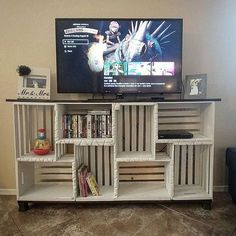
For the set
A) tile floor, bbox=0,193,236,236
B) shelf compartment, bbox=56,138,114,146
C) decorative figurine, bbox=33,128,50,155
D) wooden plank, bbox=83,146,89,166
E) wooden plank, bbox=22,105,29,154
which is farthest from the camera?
wooden plank, bbox=83,146,89,166

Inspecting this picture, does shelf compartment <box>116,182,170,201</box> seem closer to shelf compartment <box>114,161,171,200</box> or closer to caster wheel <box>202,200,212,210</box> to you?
shelf compartment <box>114,161,171,200</box>

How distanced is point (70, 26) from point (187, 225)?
1.93 m

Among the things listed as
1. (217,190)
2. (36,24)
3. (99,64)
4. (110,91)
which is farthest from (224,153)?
(36,24)

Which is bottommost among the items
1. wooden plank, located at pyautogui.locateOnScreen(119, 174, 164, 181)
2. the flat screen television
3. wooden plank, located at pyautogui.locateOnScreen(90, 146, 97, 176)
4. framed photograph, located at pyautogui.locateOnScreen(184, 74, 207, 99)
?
wooden plank, located at pyautogui.locateOnScreen(119, 174, 164, 181)

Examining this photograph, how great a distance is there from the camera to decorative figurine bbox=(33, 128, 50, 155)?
6.89ft

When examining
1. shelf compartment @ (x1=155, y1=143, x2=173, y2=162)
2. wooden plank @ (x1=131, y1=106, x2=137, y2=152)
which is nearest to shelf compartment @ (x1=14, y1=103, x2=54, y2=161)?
wooden plank @ (x1=131, y1=106, x2=137, y2=152)

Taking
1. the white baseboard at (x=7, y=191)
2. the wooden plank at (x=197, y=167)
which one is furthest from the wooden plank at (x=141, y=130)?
the white baseboard at (x=7, y=191)

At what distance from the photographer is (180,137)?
2031mm

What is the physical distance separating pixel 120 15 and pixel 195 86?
998mm

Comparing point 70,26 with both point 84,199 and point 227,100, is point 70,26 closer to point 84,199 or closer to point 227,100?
point 84,199

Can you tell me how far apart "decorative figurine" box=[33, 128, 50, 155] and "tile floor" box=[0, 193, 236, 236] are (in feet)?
1.70

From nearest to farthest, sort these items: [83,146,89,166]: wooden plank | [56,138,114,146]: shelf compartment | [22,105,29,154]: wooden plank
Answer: [56,138,114,146]: shelf compartment < [22,105,29,154]: wooden plank < [83,146,89,166]: wooden plank

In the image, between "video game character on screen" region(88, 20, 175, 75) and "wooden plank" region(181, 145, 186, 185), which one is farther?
"wooden plank" region(181, 145, 186, 185)

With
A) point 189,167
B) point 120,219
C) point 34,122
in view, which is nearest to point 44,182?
point 34,122
